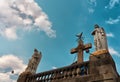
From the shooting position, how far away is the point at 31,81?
10141 millimetres

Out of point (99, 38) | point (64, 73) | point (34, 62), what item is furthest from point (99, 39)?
point (34, 62)

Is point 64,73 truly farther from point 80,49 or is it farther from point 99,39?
point 80,49

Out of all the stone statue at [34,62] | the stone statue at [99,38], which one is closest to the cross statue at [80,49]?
the stone statue at [99,38]

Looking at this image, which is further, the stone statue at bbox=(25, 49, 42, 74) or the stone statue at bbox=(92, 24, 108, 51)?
the stone statue at bbox=(25, 49, 42, 74)

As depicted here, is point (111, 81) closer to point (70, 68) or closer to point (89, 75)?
point (89, 75)

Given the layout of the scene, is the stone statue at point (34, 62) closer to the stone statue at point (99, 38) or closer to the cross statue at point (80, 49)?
the cross statue at point (80, 49)

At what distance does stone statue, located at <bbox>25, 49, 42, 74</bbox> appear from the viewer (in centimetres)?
1111

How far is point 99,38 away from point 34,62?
4.75 meters

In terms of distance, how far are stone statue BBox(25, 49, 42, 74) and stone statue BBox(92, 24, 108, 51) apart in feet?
14.0

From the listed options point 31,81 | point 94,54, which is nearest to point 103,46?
point 94,54

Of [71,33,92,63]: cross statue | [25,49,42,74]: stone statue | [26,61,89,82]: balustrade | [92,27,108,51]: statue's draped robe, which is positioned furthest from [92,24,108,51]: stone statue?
[25,49,42,74]: stone statue

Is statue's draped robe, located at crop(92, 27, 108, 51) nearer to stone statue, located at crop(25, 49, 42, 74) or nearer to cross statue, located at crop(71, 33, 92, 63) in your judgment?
cross statue, located at crop(71, 33, 92, 63)

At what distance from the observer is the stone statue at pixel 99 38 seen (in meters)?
8.78

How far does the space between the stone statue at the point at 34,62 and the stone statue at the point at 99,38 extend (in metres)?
4.27
